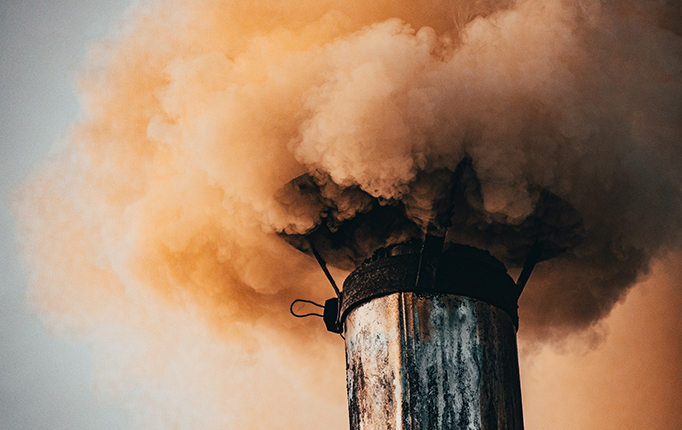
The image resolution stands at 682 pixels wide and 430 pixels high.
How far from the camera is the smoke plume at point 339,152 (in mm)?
3893

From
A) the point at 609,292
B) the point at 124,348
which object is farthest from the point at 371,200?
the point at 124,348

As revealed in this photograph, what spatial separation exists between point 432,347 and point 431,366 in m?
0.10

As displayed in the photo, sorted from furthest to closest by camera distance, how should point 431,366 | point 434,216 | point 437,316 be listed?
point 434,216 < point 437,316 < point 431,366

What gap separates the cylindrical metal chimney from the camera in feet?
11.5

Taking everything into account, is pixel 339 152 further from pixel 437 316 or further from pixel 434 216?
pixel 437 316

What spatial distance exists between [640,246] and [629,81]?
1.05 meters

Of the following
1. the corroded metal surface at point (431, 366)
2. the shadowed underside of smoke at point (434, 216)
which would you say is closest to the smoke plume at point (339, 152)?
the shadowed underside of smoke at point (434, 216)

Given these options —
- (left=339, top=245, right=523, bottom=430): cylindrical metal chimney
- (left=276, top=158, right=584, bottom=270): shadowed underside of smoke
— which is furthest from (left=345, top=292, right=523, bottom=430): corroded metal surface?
(left=276, top=158, right=584, bottom=270): shadowed underside of smoke

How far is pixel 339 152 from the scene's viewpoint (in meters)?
3.86

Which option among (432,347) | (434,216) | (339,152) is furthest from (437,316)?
(339,152)

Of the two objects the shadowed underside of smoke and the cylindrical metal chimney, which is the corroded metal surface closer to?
the cylindrical metal chimney

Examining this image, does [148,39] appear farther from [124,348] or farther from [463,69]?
[124,348]

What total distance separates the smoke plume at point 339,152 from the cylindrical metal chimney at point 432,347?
40 centimetres

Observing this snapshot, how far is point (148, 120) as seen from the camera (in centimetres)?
502
